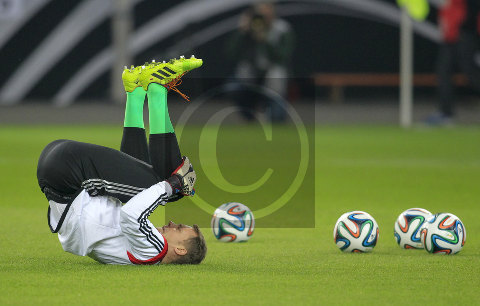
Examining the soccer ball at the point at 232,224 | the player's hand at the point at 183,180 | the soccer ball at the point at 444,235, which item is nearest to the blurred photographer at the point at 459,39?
the soccer ball at the point at 232,224

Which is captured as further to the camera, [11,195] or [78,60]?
[78,60]

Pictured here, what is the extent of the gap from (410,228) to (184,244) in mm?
1819

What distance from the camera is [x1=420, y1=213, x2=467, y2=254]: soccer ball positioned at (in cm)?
727

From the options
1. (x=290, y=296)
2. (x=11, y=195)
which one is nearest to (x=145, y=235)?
(x=290, y=296)

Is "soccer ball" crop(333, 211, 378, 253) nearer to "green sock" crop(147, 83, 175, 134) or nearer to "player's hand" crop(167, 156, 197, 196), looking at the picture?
"player's hand" crop(167, 156, 197, 196)

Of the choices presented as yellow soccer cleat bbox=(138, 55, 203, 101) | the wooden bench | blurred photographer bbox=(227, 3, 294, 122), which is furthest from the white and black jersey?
the wooden bench

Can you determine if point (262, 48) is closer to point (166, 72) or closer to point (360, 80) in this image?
point (360, 80)

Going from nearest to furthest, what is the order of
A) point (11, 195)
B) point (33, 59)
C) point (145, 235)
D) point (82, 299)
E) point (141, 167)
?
point (82, 299), point (145, 235), point (141, 167), point (11, 195), point (33, 59)

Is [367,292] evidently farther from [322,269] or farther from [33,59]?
[33,59]

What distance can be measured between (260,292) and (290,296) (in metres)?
0.20

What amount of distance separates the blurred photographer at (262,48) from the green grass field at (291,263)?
8118 millimetres

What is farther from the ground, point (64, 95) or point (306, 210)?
point (64, 95)

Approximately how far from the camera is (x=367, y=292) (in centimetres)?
589

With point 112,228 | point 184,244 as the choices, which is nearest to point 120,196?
point 112,228
